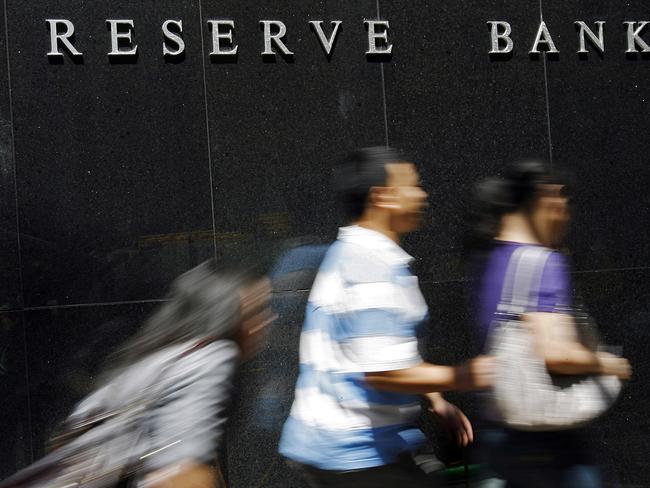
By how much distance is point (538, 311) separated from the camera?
10.5 feet

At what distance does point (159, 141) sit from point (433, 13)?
2.04 metres

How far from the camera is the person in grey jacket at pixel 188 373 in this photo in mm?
2498

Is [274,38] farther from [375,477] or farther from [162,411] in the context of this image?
[162,411]

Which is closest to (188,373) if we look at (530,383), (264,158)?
(530,383)

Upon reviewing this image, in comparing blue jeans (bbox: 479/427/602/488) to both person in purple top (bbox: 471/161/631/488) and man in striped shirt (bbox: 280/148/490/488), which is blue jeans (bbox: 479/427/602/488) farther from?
man in striped shirt (bbox: 280/148/490/488)

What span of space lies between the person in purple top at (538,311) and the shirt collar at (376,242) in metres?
0.41

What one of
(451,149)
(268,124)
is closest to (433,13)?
(451,149)

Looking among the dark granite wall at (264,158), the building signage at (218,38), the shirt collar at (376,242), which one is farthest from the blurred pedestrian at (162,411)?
the building signage at (218,38)

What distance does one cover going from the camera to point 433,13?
7.01 m

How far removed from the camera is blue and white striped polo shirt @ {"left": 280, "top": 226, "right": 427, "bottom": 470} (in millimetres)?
2979

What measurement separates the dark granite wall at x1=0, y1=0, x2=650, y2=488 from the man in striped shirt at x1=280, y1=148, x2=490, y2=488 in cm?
339

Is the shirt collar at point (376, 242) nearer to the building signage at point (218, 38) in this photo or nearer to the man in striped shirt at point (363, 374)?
the man in striped shirt at point (363, 374)

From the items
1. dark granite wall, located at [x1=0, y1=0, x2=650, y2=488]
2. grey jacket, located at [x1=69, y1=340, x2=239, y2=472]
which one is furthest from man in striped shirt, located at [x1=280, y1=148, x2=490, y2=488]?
dark granite wall, located at [x1=0, y1=0, x2=650, y2=488]

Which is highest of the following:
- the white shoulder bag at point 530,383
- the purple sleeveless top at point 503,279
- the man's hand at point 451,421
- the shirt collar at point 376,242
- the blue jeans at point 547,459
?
the shirt collar at point 376,242
